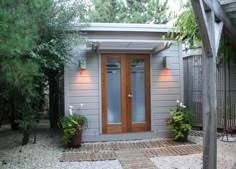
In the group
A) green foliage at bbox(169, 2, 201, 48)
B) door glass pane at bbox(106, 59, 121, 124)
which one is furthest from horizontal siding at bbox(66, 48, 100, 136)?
green foliage at bbox(169, 2, 201, 48)

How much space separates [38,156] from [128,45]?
3257mm

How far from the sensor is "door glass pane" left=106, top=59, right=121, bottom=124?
780 centimetres

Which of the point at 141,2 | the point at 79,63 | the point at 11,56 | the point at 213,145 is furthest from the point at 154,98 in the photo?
the point at 141,2

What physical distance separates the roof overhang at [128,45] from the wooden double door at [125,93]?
6.7 inches

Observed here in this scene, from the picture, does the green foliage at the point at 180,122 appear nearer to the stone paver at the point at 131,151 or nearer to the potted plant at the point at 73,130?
the stone paver at the point at 131,151

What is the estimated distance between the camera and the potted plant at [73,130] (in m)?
6.86

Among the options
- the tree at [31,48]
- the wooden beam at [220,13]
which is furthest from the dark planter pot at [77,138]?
the wooden beam at [220,13]

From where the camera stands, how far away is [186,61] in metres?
9.72

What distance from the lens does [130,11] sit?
18484mm

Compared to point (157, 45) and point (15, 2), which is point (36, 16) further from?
point (157, 45)

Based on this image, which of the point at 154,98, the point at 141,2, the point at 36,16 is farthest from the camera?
the point at 141,2

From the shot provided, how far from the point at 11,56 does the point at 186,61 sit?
261 inches

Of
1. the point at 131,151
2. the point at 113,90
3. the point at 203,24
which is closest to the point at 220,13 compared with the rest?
the point at 203,24

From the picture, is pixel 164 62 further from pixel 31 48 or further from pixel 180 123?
pixel 31 48
